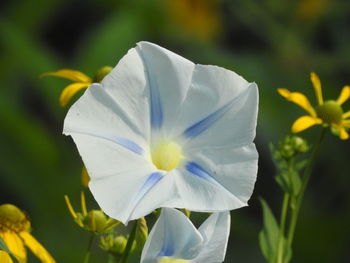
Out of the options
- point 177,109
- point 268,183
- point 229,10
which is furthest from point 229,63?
point 177,109

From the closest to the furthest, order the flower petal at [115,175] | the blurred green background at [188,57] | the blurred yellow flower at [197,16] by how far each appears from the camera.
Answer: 1. the flower petal at [115,175]
2. the blurred green background at [188,57]
3. the blurred yellow flower at [197,16]

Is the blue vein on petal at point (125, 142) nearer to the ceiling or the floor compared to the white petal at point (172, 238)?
→ nearer to the ceiling

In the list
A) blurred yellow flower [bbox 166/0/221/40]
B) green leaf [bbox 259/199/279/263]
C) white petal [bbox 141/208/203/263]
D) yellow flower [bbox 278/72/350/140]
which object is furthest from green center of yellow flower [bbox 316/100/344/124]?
blurred yellow flower [bbox 166/0/221/40]

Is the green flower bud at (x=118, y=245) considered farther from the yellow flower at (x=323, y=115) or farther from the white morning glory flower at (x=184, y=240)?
the yellow flower at (x=323, y=115)

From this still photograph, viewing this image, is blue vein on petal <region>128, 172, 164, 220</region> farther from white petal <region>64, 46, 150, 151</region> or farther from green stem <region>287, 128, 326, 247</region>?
green stem <region>287, 128, 326, 247</region>

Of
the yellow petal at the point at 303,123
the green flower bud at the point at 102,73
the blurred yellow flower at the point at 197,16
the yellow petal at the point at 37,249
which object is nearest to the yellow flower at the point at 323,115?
the yellow petal at the point at 303,123

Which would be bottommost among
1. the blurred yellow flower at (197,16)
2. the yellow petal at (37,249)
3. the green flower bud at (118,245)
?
the yellow petal at (37,249)

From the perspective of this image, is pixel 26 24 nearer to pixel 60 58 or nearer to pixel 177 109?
pixel 60 58
